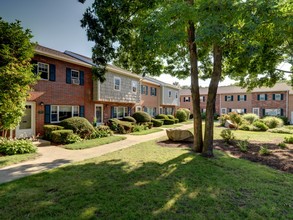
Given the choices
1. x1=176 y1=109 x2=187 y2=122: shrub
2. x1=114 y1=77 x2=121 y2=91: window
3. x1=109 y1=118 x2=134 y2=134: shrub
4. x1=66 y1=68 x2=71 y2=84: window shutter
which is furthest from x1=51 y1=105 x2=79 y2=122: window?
x1=176 y1=109 x2=187 y2=122: shrub

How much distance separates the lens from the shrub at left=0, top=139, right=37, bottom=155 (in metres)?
8.44

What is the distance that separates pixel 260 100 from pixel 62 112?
3519 centimetres

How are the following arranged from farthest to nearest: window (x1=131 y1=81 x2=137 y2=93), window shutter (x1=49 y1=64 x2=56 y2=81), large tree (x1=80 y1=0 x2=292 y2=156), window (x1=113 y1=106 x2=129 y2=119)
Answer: window (x1=131 y1=81 x2=137 y2=93), window (x1=113 y1=106 x2=129 y2=119), window shutter (x1=49 y1=64 x2=56 y2=81), large tree (x1=80 y1=0 x2=292 y2=156)

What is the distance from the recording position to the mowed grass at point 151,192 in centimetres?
368

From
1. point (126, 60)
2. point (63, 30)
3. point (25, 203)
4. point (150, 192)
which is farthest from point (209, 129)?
point (63, 30)

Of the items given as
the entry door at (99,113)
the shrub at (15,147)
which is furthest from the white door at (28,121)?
the entry door at (99,113)

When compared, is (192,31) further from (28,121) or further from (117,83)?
(28,121)

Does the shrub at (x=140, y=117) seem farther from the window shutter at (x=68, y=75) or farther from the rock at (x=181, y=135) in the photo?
the rock at (x=181, y=135)

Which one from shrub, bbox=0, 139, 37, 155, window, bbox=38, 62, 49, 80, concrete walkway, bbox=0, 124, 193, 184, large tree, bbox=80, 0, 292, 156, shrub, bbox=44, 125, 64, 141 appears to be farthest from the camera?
window, bbox=38, 62, 49, 80

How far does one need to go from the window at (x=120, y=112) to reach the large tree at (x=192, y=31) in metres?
9.04

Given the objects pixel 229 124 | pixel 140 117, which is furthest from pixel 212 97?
pixel 229 124

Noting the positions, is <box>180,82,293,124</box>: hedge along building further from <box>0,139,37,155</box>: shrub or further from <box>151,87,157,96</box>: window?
<box>0,139,37,155</box>: shrub

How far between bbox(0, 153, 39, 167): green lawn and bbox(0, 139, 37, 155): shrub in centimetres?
49

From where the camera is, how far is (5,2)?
8.03 metres
